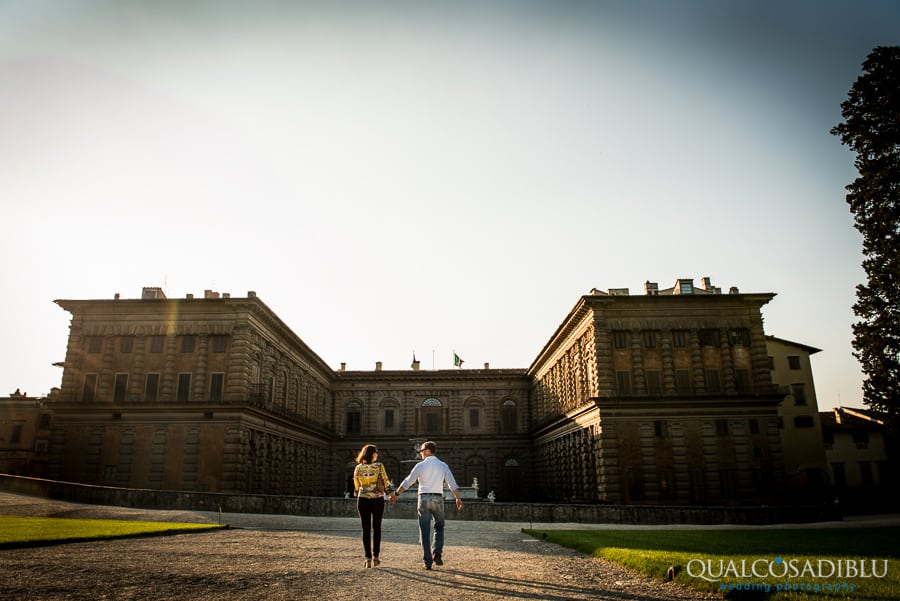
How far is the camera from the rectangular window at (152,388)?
3597 centimetres

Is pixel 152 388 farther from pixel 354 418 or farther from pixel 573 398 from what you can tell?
pixel 573 398

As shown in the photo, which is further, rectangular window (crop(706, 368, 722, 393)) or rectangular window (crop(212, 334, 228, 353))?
rectangular window (crop(212, 334, 228, 353))

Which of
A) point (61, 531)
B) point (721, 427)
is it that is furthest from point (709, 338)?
point (61, 531)

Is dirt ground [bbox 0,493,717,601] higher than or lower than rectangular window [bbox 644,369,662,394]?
lower

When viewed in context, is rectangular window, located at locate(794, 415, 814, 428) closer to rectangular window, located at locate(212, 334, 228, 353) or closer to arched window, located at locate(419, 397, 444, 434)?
arched window, located at locate(419, 397, 444, 434)

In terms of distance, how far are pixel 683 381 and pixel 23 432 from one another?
188 feet

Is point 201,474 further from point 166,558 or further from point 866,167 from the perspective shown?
point 866,167

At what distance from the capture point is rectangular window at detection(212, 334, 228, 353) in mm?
36719

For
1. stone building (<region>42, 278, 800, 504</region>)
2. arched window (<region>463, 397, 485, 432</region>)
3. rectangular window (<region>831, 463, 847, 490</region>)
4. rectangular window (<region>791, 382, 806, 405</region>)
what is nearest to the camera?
stone building (<region>42, 278, 800, 504</region>)

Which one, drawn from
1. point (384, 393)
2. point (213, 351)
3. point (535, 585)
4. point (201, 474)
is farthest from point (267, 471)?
point (535, 585)

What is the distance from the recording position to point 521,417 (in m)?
59.9

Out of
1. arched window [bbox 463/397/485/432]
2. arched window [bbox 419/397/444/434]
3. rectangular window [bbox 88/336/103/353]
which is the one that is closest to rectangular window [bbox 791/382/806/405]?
arched window [bbox 463/397/485/432]

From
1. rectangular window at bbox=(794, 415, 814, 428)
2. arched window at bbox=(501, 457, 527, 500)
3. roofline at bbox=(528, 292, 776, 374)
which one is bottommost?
arched window at bbox=(501, 457, 527, 500)

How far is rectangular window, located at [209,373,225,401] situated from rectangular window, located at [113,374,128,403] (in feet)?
17.2
